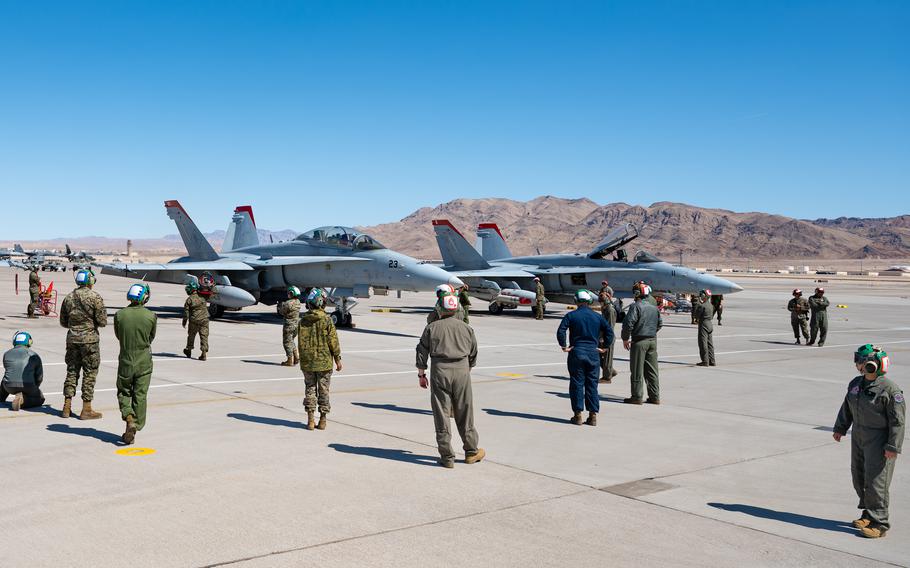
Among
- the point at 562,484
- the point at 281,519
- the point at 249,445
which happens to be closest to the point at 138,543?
the point at 281,519

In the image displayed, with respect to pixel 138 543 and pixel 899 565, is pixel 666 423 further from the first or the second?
pixel 138 543

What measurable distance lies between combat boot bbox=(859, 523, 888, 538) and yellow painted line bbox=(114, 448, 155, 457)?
6.51 metres

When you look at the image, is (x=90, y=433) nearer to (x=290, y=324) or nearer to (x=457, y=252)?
(x=290, y=324)

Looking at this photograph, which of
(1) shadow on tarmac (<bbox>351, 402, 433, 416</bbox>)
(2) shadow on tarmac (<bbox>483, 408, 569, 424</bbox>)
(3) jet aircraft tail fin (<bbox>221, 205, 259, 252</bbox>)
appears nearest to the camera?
(2) shadow on tarmac (<bbox>483, 408, 569, 424</bbox>)

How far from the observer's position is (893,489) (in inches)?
297

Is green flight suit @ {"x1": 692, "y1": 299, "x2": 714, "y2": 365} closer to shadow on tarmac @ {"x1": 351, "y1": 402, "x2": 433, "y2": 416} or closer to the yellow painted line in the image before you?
shadow on tarmac @ {"x1": 351, "y1": 402, "x2": 433, "y2": 416}

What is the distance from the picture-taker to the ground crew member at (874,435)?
612 centimetres

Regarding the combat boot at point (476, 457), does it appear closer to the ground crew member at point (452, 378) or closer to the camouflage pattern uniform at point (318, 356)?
the ground crew member at point (452, 378)

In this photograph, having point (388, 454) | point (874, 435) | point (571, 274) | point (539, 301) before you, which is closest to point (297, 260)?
point (539, 301)

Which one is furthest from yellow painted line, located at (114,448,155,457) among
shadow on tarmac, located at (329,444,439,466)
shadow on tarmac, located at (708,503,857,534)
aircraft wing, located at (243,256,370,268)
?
aircraft wing, located at (243,256,370,268)

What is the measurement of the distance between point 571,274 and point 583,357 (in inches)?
828

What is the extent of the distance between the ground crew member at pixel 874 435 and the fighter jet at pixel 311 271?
51.9ft

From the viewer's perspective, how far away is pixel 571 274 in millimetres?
31109

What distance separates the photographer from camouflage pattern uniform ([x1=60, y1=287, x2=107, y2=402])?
9578mm
